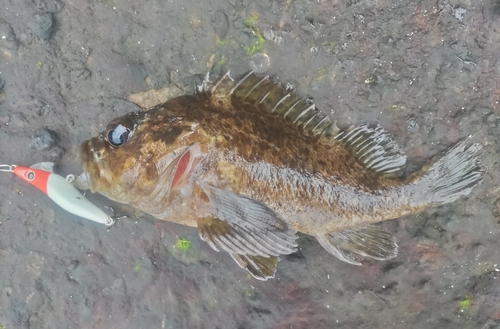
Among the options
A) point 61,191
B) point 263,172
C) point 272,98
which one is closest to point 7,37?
point 61,191

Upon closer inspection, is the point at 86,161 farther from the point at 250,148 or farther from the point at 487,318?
the point at 487,318

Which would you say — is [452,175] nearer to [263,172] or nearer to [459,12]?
[459,12]

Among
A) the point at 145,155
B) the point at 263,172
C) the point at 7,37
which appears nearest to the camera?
the point at 145,155

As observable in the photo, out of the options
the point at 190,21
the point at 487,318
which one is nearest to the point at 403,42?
the point at 190,21

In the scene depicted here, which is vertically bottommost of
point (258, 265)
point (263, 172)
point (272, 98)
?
point (258, 265)

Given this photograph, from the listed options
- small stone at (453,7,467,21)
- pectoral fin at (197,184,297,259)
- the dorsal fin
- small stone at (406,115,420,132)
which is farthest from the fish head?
small stone at (453,7,467,21)

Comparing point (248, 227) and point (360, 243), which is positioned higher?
point (360, 243)

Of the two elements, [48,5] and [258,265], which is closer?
[258,265]
